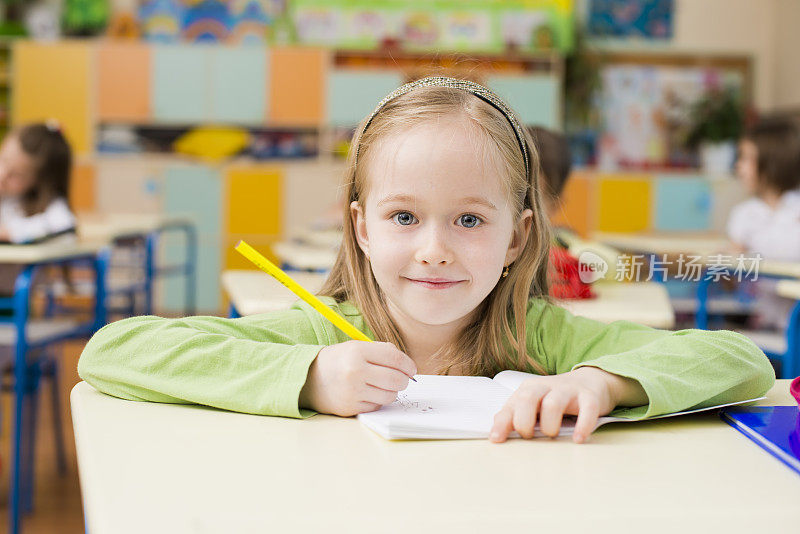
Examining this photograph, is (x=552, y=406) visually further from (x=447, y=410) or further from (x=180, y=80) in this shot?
(x=180, y=80)

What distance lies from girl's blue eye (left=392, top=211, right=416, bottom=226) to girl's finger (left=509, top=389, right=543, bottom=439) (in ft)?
0.95

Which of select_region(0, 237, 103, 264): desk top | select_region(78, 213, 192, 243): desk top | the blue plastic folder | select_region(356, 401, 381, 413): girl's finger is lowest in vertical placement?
select_region(78, 213, 192, 243): desk top

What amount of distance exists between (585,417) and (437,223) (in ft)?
0.98

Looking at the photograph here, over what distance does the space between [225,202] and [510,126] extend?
18.2 feet

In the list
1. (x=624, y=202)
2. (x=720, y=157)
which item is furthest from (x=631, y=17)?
(x=624, y=202)

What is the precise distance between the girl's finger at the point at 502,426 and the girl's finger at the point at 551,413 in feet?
0.09

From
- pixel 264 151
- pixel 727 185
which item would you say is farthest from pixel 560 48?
pixel 264 151

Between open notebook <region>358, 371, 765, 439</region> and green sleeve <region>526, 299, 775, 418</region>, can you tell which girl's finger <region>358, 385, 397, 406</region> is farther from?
green sleeve <region>526, 299, 775, 418</region>

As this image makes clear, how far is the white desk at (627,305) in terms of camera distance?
1771 mm

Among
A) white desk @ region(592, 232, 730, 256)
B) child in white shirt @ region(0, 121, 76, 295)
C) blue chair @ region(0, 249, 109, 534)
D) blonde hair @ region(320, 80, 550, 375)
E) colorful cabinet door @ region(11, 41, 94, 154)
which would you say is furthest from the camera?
colorful cabinet door @ region(11, 41, 94, 154)

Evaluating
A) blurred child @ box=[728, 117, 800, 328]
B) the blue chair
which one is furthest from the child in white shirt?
blurred child @ box=[728, 117, 800, 328]

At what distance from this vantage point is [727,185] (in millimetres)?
6578

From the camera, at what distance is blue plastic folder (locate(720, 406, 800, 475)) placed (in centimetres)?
76

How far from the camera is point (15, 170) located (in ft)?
12.4
